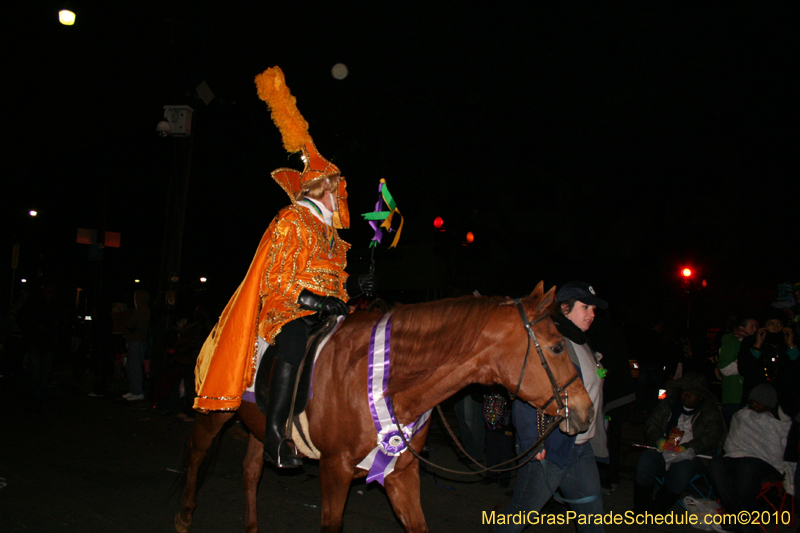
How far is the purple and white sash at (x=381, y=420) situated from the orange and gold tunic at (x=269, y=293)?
25.3 inches

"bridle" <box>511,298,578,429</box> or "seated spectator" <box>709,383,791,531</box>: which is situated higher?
"bridle" <box>511,298,578,429</box>

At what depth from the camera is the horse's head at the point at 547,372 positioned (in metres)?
3.03

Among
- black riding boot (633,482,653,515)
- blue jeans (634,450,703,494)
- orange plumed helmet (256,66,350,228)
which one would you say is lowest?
black riding boot (633,482,653,515)

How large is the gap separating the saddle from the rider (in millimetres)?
35

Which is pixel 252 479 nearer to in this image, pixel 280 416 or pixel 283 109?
pixel 280 416

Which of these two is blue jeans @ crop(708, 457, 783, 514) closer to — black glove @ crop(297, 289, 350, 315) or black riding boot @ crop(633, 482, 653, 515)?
black riding boot @ crop(633, 482, 653, 515)

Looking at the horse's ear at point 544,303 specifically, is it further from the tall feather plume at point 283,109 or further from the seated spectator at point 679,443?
the seated spectator at point 679,443

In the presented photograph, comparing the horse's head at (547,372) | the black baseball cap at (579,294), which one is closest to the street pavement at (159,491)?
the horse's head at (547,372)

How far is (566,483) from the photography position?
3.68m

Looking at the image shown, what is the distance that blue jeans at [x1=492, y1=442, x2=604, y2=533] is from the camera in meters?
3.62

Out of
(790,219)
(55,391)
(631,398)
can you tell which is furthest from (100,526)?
(790,219)

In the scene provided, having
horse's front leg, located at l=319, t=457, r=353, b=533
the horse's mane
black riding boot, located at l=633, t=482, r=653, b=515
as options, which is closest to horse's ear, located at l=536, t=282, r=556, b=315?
the horse's mane

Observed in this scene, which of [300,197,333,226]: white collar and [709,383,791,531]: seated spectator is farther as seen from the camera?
[709,383,791,531]: seated spectator

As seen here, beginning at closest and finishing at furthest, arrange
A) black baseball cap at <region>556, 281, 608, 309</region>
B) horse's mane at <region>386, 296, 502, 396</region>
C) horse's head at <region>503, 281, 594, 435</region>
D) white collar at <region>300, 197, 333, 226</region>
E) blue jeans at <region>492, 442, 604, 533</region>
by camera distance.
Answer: horse's head at <region>503, 281, 594, 435</region> < horse's mane at <region>386, 296, 502, 396</region> < blue jeans at <region>492, 442, 604, 533</region> < black baseball cap at <region>556, 281, 608, 309</region> < white collar at <region>300, 197, 333, 226</region>
